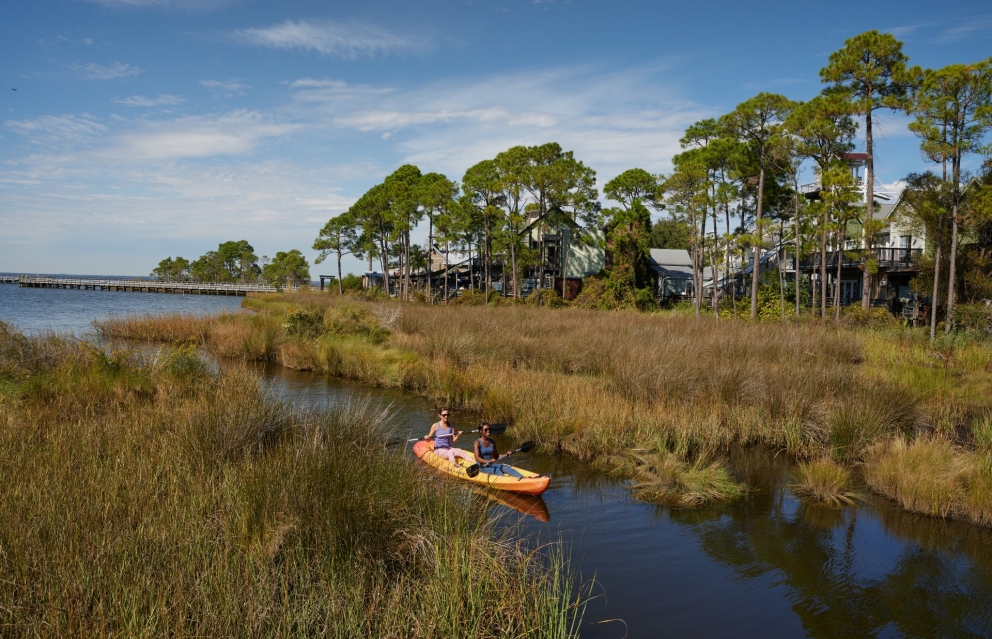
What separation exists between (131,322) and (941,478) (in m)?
27.3

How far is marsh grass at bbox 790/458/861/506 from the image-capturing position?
982cm

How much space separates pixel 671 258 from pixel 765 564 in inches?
2109

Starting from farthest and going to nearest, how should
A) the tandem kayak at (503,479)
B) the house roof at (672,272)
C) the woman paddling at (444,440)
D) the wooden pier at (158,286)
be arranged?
1. the wooden pier at (158,286)
2. the house roof at (672,272)
3. the woman paddling at (444,440)
4. the tandem kayak at (503,479)

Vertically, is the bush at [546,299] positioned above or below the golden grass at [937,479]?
above

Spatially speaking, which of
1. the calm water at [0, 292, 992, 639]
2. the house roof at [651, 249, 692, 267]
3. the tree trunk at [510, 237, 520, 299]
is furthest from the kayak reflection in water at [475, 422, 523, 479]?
the house roof at [651, 249, 692, 267]

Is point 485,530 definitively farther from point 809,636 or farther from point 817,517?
point 817,517

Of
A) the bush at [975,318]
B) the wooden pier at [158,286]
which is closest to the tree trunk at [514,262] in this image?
the bush at [975,318]

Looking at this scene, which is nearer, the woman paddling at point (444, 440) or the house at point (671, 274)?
the woman paddling at point (444, 440)

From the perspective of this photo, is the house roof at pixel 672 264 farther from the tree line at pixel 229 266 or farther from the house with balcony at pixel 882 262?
the tree line at pixel 229 266

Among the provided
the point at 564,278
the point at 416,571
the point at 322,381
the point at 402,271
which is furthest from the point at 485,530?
the point at 402,271

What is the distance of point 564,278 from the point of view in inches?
2047

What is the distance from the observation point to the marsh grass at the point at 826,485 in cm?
982

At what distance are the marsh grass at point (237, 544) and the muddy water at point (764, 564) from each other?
1161 mm

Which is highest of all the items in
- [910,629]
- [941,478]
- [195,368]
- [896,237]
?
[896,237]
